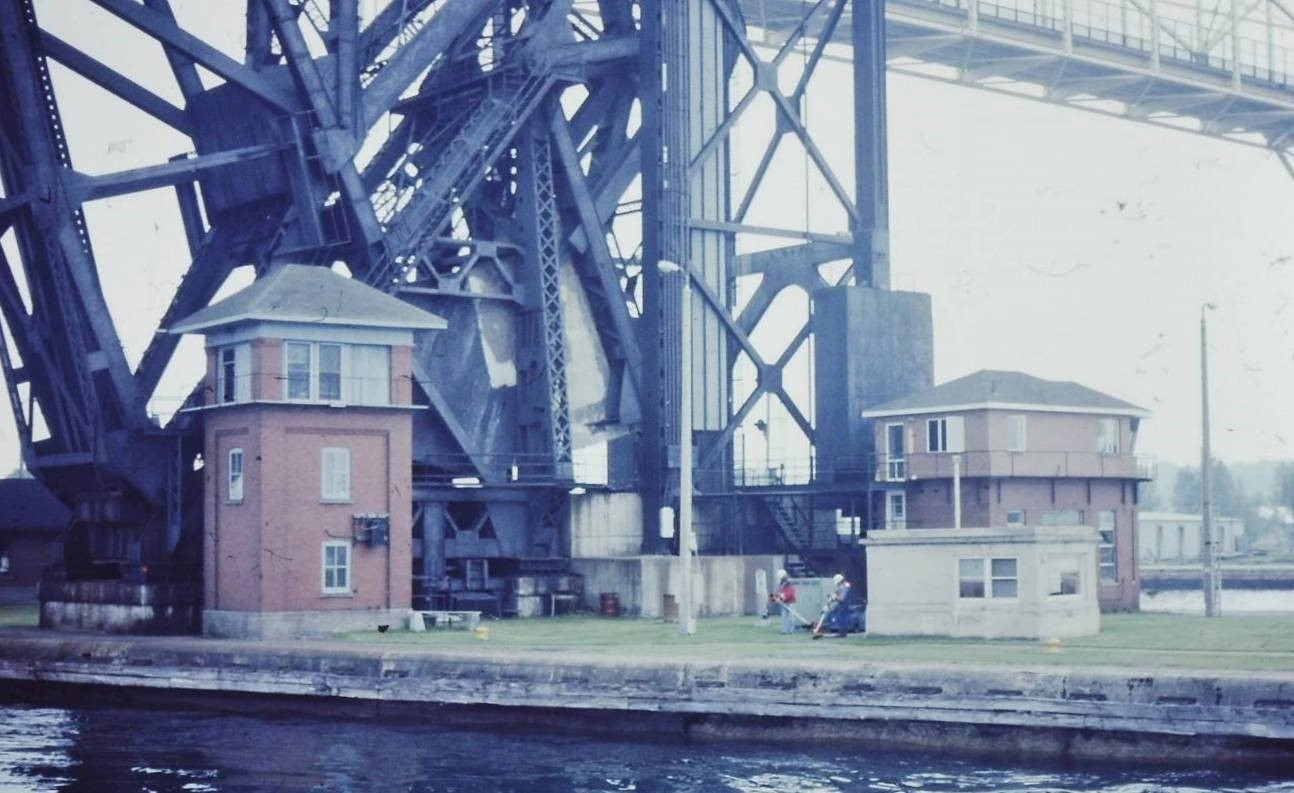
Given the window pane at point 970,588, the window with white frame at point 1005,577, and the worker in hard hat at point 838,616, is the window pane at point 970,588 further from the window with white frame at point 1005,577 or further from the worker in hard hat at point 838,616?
the worker in hard hat at point 838,616

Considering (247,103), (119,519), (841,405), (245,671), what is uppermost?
(247,103)

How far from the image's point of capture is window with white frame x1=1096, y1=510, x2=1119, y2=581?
5647 cm

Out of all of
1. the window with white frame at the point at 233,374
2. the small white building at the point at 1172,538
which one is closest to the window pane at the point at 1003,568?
the window with white frame at the point at 233,374

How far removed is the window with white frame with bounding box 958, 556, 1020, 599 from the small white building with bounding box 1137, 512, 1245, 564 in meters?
100

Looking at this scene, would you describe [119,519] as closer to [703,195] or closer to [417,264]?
[417,264]

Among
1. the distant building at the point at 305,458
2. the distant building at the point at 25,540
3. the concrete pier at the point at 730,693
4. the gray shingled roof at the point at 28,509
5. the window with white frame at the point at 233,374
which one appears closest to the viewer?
the concrete pier at the point at 730,693

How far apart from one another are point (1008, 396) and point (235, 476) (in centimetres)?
2377

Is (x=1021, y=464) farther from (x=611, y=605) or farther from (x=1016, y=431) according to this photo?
(x=611, y=605)

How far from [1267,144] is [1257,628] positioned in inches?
3072

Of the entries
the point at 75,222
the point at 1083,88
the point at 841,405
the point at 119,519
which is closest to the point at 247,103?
the point at 75,222

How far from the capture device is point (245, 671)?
42.4 m

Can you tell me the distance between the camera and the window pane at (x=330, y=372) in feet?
160

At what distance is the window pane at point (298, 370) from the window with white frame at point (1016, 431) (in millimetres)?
21798

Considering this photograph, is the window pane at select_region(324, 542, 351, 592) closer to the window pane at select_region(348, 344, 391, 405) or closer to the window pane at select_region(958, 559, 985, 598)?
the window pane at select_region(348, 344, 391, 405)
